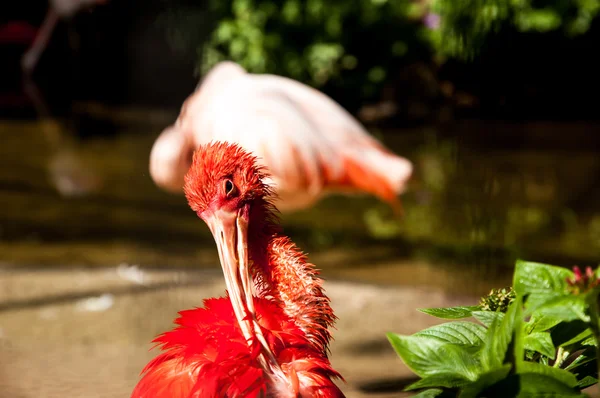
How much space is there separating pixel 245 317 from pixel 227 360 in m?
0.06

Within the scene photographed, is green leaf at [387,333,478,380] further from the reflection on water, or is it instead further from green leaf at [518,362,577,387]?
the reflection on water

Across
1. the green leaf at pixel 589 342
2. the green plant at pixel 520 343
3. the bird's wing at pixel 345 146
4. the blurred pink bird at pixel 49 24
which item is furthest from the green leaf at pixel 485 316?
the blurred pink bird at pixel 49 24

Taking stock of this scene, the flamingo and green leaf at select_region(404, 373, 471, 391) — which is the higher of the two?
the flamingo

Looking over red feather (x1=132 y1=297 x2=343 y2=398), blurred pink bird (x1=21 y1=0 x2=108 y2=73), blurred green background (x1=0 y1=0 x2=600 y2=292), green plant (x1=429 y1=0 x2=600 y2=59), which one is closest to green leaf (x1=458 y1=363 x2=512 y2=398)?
red feather (x1=132 y1=297 x2=343 y2=398)

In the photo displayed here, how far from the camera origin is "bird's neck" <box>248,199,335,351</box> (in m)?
0.95

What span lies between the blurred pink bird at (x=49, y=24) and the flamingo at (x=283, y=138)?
2.05 ft

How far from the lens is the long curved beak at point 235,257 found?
0.93 meters

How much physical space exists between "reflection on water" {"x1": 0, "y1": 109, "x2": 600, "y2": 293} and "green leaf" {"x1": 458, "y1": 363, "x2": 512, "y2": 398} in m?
2.05

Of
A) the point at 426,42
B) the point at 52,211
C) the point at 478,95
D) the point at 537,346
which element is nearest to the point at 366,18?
the point at 426,42

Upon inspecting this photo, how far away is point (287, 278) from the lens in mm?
968

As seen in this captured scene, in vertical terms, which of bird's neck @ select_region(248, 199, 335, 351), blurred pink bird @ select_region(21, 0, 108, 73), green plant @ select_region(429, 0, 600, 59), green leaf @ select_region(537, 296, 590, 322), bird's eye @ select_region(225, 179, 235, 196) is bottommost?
green leaf @ select_region(537, 296, 590, 322)

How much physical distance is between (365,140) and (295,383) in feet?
4.32

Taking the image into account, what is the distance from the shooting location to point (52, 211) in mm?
3422

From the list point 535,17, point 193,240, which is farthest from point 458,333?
point 193,240
